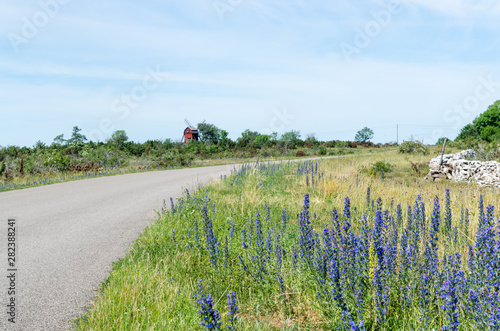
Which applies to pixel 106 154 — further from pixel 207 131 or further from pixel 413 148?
pixel 207 131

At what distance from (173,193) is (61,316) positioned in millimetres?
7526

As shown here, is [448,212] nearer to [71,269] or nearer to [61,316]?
[61,316]

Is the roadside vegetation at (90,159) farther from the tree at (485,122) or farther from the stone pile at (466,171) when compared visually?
the tree at (485,122)

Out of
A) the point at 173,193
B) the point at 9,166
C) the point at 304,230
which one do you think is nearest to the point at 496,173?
the point at 173,193

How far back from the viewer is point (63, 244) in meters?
5.81

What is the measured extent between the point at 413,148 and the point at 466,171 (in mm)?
19037

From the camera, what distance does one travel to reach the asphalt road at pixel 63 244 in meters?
3.73

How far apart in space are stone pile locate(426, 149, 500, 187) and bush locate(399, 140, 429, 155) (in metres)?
16.0

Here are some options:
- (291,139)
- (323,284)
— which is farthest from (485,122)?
(323,284)

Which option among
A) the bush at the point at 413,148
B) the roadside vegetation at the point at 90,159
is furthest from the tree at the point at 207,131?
the bush at the point at 413,148

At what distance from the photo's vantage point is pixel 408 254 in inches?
136

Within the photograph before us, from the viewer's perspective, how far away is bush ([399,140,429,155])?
3107 cm

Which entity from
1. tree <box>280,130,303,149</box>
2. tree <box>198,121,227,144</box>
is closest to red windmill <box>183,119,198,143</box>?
tree <box>198,121,227,144</box>

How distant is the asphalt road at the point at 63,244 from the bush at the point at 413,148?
26.2 meters
